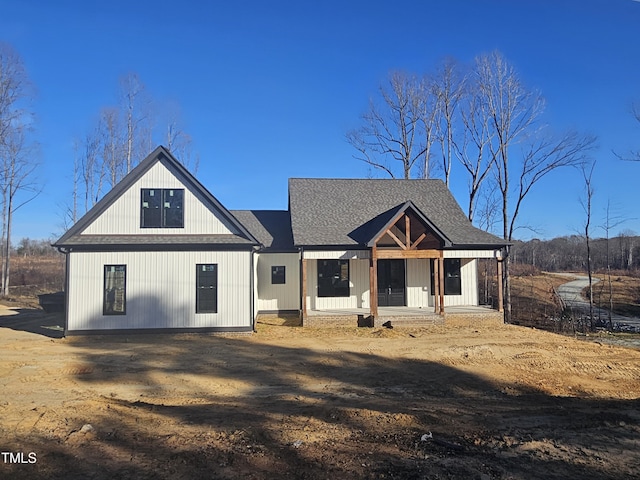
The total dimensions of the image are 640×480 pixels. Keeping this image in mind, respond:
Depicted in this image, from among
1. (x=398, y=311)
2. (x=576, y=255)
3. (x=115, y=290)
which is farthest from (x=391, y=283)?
(x=576, y=255)

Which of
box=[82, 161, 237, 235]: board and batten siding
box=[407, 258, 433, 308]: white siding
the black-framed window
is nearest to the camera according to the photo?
box=[82, 161, 237, 235]: board and batten siding

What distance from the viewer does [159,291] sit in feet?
50.1

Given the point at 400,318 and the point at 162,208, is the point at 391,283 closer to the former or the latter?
the point at 400,318

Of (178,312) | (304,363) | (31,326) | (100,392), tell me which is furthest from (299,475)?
(31,326)

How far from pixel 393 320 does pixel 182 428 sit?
38.5 ft

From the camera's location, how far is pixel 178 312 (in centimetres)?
1529

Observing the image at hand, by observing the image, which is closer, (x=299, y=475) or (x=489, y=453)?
(x=299, y=475)

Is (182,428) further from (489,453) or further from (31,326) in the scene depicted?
(31,326)

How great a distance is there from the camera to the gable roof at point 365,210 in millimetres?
18031

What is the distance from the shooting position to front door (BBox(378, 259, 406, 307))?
19.5 metres

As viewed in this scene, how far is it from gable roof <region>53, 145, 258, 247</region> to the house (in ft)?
0.13

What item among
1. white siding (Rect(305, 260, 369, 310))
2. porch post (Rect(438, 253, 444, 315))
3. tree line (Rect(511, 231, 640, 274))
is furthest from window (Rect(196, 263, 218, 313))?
tree line (Rect(511, 231, 640, 274))

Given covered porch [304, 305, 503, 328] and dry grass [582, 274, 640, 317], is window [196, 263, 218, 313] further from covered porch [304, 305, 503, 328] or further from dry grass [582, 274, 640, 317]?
dry grass [582, 274, 640, 317]

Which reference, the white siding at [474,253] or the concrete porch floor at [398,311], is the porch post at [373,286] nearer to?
the concrete porch floor at [398,311]
